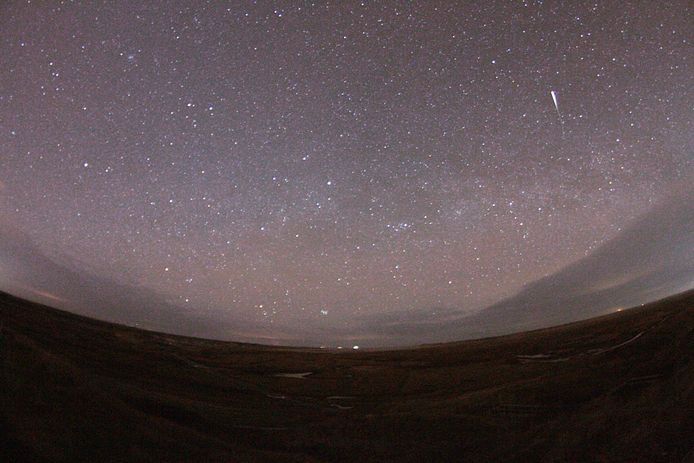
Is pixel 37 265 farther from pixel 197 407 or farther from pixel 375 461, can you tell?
pixel 375 461

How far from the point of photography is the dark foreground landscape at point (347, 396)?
6.66 feet

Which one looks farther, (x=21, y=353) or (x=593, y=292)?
(x=593, y=292)

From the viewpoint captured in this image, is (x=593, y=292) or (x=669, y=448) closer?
(x=669, y=448)

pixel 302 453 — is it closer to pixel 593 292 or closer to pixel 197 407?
pixel 197 407

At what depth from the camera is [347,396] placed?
2191 millimetres

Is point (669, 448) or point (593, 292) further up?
point (593, 292)

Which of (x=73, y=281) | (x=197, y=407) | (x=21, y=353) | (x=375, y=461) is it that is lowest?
(x=375, y=461)

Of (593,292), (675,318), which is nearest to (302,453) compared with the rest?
(593,292)

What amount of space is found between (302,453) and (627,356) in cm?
105

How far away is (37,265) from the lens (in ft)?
7.00

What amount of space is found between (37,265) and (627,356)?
1839 mm

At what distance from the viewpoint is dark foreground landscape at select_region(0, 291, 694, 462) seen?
2.03m

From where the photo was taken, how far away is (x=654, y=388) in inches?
84.1

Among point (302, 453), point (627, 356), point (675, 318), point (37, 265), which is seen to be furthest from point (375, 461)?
point (37, 265)
